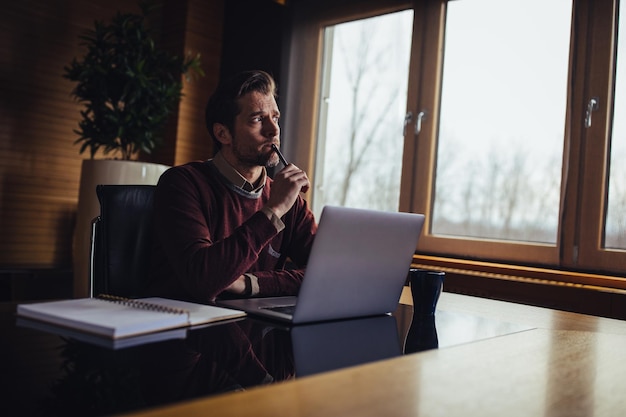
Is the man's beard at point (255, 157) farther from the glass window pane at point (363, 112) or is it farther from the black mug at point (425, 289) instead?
the glass window pane at point (363, 112)

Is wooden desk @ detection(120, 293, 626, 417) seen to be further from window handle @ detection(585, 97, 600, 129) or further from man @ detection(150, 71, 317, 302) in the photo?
window handle @ detection(585, 97, 600, 129)

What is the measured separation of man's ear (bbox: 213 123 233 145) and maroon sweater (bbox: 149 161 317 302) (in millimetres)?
91

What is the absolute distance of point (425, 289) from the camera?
1.31 m

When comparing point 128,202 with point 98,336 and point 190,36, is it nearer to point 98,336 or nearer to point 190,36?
point 98,336

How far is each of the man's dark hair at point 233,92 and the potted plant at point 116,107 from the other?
4.94ft

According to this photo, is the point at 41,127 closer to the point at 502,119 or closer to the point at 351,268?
the point at 502,119

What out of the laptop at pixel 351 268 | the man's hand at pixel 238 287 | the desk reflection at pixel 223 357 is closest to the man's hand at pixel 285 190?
the man's hand at pixel 238 287

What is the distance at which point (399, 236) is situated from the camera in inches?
49.2

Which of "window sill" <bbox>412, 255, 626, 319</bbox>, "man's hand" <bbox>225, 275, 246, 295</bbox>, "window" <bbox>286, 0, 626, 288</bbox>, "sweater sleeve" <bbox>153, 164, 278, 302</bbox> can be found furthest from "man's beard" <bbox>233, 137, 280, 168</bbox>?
"window" <bbox>286, 0, 626, 288</bbox>

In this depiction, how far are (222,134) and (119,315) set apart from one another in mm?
974

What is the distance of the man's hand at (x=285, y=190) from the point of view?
1.56m

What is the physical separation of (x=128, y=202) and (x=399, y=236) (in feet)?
2.44

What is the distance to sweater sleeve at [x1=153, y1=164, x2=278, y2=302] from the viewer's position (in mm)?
1399

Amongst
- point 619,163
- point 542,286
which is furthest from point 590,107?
point 542,286
